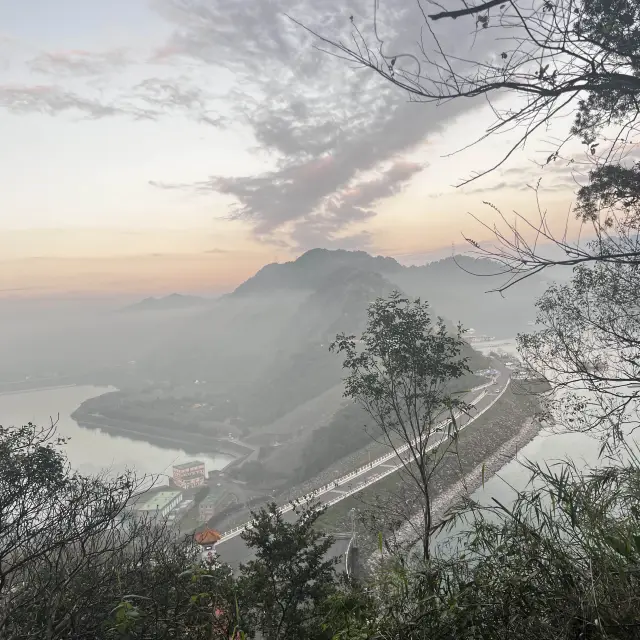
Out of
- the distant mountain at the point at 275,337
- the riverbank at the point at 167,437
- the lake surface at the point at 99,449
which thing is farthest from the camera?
the distant mountain at the point at 275,337

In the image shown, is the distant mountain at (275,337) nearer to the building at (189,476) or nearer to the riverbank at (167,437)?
the riverbank at (167,437)

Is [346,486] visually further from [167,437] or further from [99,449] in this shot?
[167,437]

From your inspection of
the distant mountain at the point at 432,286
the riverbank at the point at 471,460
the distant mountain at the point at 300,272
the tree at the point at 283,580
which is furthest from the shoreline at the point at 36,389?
the tree at the point at 283,580

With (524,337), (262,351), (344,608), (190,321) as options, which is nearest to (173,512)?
(524,337)

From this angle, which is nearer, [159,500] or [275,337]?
[159,500]

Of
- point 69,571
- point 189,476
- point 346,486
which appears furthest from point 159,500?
point 69,571

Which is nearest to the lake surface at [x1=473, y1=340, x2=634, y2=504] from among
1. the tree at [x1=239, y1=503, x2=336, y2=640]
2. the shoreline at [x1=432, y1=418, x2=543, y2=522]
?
the shoreline at [x1=432, y1=418, x2=543, y2=522]
